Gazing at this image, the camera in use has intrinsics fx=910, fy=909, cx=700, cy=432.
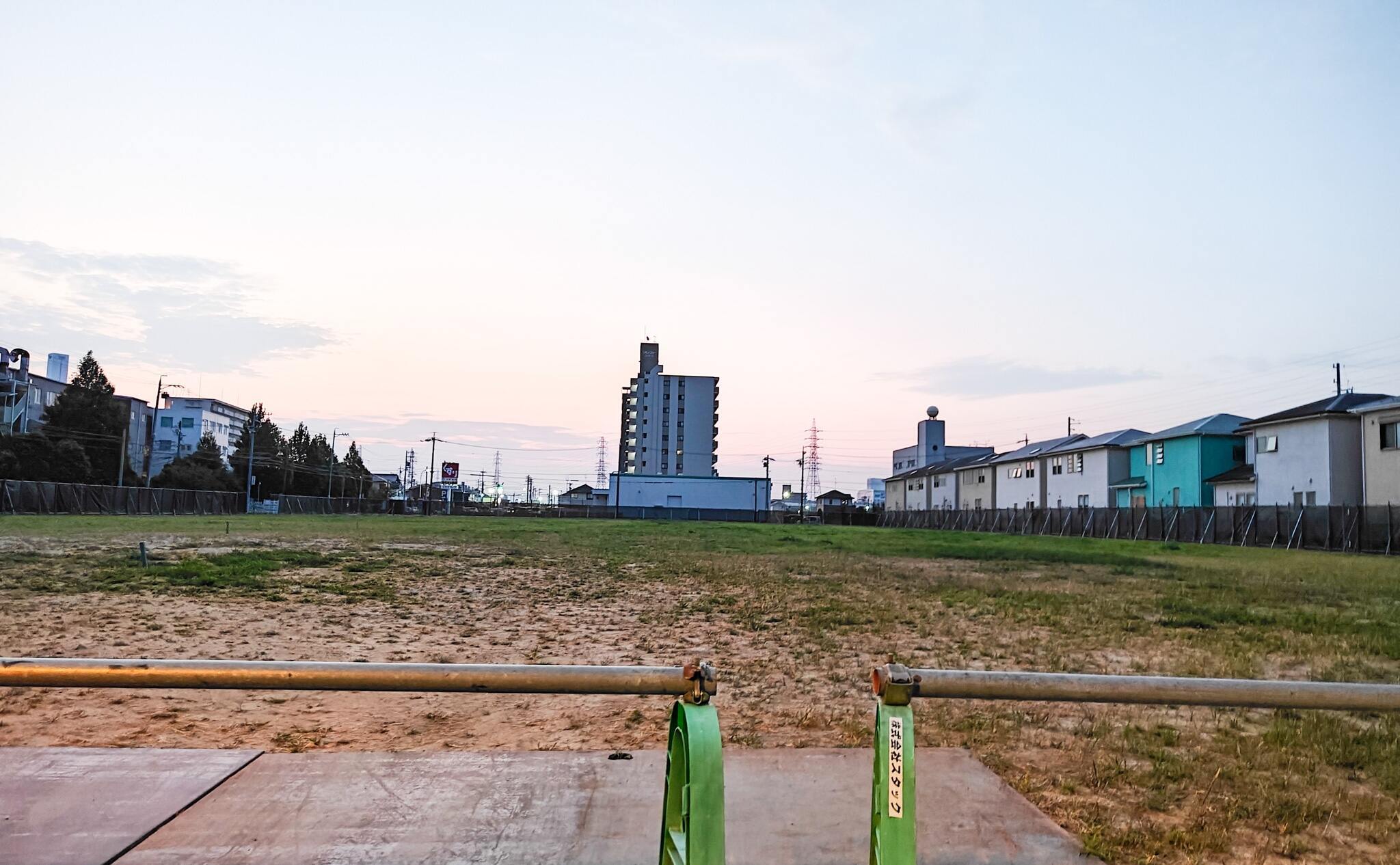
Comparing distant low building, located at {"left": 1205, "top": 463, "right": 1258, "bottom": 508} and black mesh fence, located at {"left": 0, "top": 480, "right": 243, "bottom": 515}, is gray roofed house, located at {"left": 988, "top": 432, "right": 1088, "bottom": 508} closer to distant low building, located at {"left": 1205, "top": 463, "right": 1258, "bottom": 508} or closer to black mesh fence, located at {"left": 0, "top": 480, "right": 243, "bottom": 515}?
distant low building, located at {"left": 1205, "top": 463, "right": 1258, "bottom": 508}

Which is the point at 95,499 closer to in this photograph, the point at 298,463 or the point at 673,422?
the point at 298,463

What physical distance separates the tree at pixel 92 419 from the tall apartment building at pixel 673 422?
80.4 m

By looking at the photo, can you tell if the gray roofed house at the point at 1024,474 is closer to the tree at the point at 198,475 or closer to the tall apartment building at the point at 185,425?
the tree at the point at 198,475

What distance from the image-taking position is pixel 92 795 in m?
4.04

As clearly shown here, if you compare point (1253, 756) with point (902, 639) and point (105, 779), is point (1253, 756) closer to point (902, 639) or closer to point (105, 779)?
point (902, 639)

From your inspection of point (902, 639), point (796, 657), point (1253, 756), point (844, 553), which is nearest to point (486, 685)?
point (1253, 756)

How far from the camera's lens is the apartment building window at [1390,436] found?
3584 centimetres

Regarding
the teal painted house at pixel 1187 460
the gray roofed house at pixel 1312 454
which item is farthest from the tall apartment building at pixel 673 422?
the gray roofed house at pixel 1312 454

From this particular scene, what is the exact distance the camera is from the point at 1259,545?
36.3 meters

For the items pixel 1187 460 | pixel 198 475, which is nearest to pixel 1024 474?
pixel 1187 460

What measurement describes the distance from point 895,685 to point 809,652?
260 inches

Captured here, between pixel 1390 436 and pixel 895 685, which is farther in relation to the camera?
pixel 1390 436

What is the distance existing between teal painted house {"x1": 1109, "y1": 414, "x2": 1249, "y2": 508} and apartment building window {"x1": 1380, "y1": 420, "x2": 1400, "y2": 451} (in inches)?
399

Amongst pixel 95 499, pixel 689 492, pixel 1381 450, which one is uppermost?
pixel 1381 450
